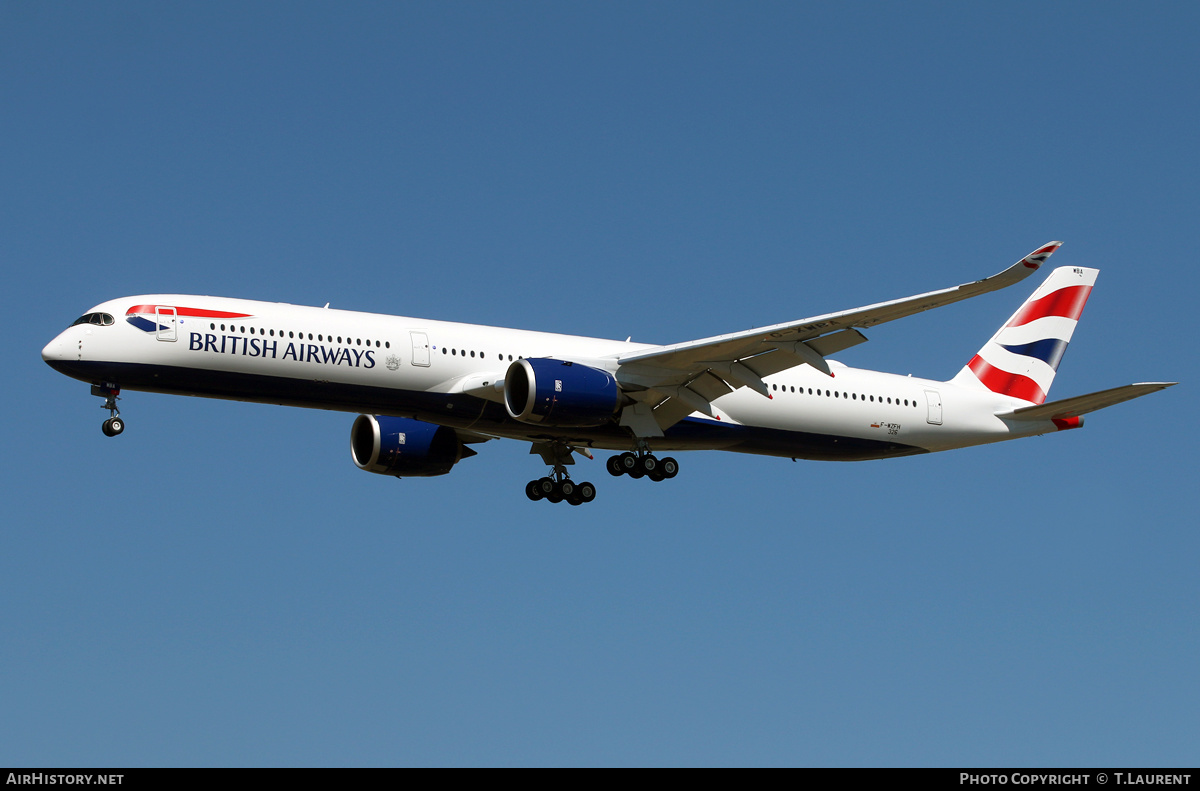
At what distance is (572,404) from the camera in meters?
33.2

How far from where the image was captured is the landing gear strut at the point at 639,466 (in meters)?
36.4

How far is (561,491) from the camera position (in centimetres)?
3825

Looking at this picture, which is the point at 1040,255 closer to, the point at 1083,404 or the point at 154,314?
the point at 1083,404

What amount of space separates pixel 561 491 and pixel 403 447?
187 inches

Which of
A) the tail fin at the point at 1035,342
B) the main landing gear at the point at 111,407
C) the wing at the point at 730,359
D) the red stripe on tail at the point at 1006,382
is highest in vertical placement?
the tail fin at the point at 1035,342

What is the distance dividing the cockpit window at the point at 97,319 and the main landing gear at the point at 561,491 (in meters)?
12.2

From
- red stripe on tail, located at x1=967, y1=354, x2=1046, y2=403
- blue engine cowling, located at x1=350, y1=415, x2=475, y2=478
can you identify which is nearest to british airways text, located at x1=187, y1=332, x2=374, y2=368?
blue engine cowling, located at x1=350, y1=415, x2=475, y2=478

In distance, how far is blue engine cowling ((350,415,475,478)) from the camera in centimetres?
3912

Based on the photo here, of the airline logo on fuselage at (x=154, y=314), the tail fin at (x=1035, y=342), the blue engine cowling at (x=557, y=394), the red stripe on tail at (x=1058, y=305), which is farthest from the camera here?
the red stripe on tail at (x=1058, y=305)

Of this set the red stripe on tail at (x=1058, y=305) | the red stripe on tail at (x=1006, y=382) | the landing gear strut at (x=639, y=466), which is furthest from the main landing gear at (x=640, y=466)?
the red stripe on tail at (x=1058, y=305)

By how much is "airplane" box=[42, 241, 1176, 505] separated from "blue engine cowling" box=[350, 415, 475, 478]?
44 millimetres

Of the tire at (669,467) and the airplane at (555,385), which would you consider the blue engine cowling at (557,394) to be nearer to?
the airplane at (555,385)
